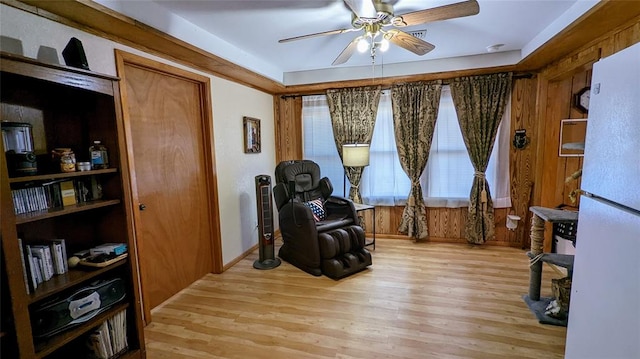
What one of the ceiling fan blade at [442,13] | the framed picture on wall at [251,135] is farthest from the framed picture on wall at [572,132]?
the framed picture on wall at [251,135]

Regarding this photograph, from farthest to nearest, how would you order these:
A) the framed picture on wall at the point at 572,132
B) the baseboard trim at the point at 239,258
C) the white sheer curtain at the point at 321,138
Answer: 1. the white sheer curtain at the point at 321,138
2. the baseboard trim at the point at 239,258
3. the framed picture on wall at the point at 572,132

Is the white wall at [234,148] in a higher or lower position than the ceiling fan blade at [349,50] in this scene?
lower

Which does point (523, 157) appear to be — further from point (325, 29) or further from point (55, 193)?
point (55, 193)

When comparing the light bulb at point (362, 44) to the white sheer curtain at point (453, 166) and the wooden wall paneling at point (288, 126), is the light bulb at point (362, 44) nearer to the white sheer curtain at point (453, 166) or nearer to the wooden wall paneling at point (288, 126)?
the white sheer curtain at point (453, 166)

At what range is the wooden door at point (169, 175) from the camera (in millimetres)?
2324

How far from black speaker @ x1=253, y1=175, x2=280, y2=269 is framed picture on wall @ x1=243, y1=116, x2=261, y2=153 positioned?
63cm

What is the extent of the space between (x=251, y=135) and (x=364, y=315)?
96.6 inches

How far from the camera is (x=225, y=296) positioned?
271cm

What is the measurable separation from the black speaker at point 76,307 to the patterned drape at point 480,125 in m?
3.77

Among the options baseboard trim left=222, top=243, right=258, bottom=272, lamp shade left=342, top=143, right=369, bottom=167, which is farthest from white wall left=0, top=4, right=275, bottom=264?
lamp shade left=342, top=143, right=369, bottom=167

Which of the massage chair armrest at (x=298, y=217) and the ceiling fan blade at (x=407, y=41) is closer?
the ceiling fan blade at (x=407, y=41)

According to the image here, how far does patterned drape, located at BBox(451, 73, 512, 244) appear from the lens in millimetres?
3551

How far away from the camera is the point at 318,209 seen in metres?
3.49

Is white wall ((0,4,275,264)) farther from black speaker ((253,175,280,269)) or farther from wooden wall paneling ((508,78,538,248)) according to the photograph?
wooden wall paneling ((508,78,538,248))
